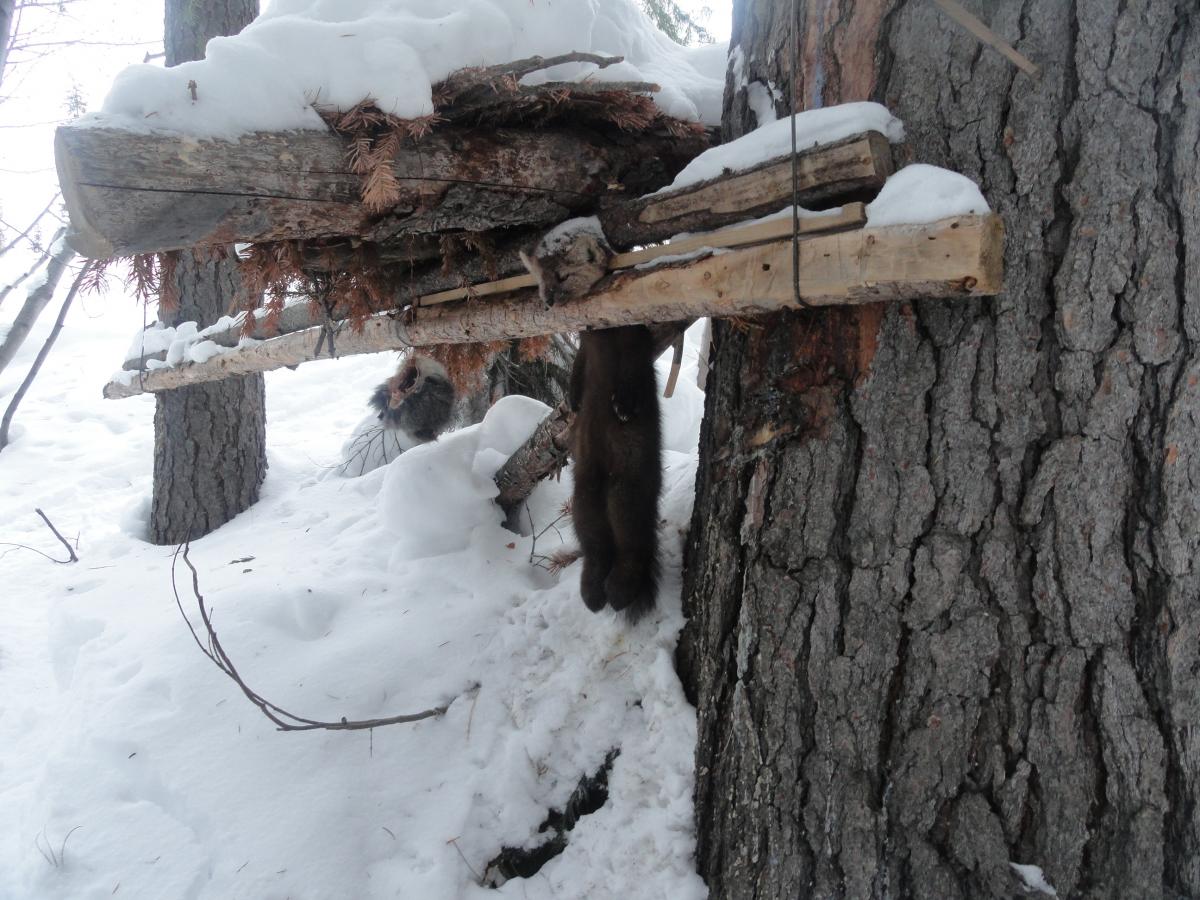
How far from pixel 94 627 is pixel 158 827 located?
1994 millimetres

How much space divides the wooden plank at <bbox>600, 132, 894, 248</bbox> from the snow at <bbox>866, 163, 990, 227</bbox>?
0.07 m

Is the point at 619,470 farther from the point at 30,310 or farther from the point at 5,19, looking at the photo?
the point at 30,310

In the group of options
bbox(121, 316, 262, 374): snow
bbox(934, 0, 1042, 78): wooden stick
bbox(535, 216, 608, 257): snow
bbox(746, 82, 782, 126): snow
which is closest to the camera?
bbox(934, 0, 1042, 78): wooden stick

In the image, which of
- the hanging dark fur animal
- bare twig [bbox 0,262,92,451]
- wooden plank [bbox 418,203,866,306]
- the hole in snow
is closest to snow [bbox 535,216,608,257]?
wooden plank [bbox 418,203,866,306]

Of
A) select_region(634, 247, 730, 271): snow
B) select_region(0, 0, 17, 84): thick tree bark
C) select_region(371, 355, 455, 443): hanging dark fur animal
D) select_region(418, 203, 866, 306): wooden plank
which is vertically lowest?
select_region(371, 355, 455, 443): hanging dark fur animal

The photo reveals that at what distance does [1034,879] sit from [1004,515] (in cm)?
78

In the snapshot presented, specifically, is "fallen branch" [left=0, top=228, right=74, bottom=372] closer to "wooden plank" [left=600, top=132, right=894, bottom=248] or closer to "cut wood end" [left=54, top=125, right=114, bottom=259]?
"cut wood end" [left=54, top=125, right=114, bottom=259]

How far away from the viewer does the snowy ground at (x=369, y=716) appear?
2.28m

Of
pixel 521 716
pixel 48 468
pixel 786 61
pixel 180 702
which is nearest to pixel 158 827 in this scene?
pixel 180 702

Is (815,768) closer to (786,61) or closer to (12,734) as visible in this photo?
(786,61)

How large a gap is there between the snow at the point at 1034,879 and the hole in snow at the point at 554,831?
46.4 inches

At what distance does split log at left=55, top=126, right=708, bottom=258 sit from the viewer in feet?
5.13

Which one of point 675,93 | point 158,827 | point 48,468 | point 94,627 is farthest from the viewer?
point 48,468

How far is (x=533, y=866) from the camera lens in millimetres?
2322
